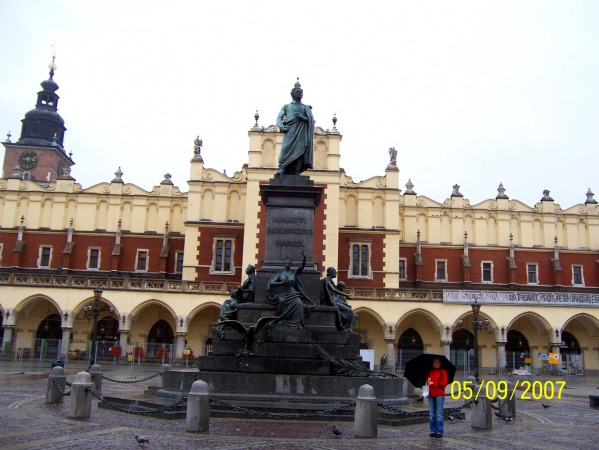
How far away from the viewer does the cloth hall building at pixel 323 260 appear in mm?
37094

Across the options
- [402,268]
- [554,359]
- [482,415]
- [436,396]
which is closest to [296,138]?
[436,396]

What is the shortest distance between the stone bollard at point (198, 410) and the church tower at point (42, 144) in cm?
6187

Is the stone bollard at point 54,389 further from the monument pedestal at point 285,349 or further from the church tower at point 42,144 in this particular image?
the church tower at point 42,144

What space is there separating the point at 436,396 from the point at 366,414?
1.23 meters

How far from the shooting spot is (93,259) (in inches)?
1686

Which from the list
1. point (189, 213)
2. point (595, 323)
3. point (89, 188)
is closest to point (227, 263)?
point (189, 213)

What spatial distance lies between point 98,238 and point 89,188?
380cm

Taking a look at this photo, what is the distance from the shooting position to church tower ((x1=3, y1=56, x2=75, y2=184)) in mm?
66938

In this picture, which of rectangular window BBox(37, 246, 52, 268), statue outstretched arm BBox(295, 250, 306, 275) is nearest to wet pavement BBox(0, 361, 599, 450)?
statue outstretched arm BBox(295, 250, 306, 275)

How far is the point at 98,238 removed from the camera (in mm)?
43000

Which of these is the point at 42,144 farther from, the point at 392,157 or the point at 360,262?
the point at 360,262

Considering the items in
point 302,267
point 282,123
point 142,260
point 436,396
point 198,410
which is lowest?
point 198,410
